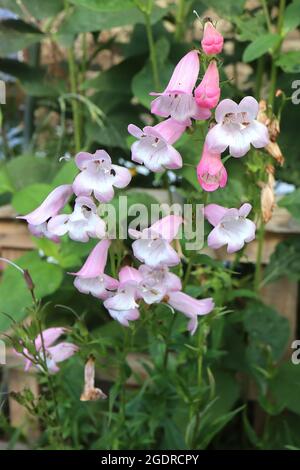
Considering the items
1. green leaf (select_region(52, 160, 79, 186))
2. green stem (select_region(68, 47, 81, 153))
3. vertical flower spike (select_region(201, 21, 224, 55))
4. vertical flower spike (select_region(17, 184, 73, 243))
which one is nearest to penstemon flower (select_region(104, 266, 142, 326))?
vertical flower spike (select_region(17, 184, 73, 243))

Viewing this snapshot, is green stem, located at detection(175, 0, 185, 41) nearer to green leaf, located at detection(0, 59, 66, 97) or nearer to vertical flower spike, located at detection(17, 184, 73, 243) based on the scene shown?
green leaf, located at detection(0, 59, 66, 97)

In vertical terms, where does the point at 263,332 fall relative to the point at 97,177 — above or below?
below

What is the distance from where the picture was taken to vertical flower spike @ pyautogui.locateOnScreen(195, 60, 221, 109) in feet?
2.17

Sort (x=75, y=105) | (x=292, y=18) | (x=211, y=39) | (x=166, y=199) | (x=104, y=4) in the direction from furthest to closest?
(x=75, y=105), (x=166, y=199), (x=292, y=18), (x=104, y=4), (x=211, y=39)

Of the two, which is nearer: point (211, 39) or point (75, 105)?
point (211, 39)

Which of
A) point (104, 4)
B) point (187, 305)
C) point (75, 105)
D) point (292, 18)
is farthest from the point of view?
point (75, 105)

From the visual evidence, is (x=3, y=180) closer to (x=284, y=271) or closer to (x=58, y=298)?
(x=58, y=298)

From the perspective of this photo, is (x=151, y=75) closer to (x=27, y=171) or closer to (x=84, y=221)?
(x=27, y=171)

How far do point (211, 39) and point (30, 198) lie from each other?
0.53 m

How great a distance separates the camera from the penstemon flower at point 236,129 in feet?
2.21

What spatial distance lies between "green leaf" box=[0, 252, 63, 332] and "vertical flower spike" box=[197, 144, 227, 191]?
1.41 feet

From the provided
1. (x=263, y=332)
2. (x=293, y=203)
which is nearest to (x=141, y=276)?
(x=293, y=203)

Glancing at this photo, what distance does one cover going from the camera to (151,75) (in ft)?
3.83
